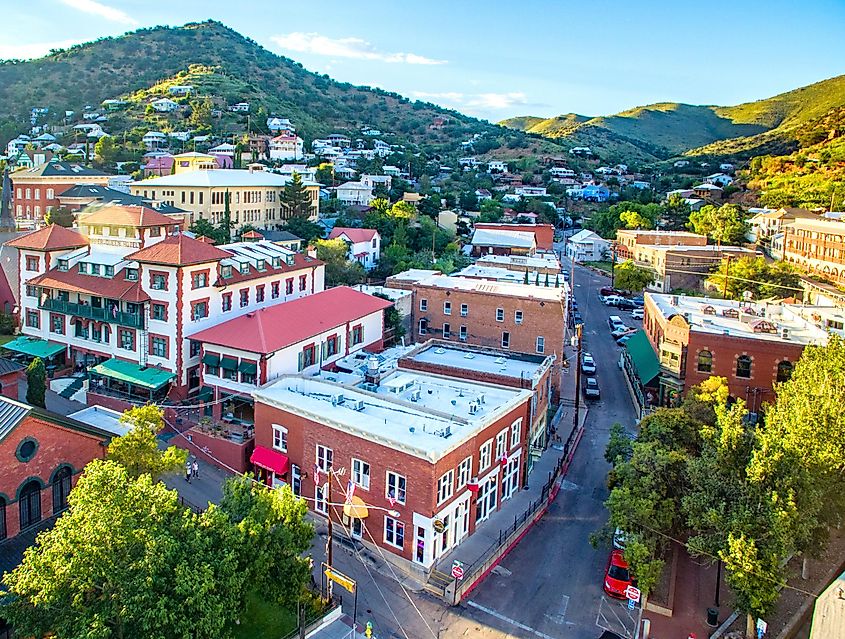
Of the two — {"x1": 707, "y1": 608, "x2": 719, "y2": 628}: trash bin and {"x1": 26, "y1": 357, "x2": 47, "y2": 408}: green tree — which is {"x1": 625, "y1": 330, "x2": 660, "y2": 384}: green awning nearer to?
{"x1": 707, "y1": 608, "x2": 719, "y2": 628}: trash bin

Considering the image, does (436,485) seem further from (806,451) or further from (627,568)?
(806,451)

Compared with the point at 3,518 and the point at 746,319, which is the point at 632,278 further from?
the point at 3,518

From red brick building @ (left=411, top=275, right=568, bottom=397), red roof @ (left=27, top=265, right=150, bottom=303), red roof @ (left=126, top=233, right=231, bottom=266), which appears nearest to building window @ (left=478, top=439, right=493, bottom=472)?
red brick building @ (left=411, top=275, right=568, bottom=397)

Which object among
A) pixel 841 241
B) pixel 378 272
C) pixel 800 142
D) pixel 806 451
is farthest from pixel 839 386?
pixel 800 142

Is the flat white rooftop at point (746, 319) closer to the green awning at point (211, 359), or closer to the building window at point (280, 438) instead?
the building window at point (280, 438)

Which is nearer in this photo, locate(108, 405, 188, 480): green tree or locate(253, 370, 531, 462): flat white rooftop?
locate(108, 405, 188, 480): green tree

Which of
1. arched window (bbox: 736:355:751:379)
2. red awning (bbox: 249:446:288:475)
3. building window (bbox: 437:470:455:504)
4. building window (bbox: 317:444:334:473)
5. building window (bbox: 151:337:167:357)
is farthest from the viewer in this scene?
arched window (bbox: 736:355:751:379)
